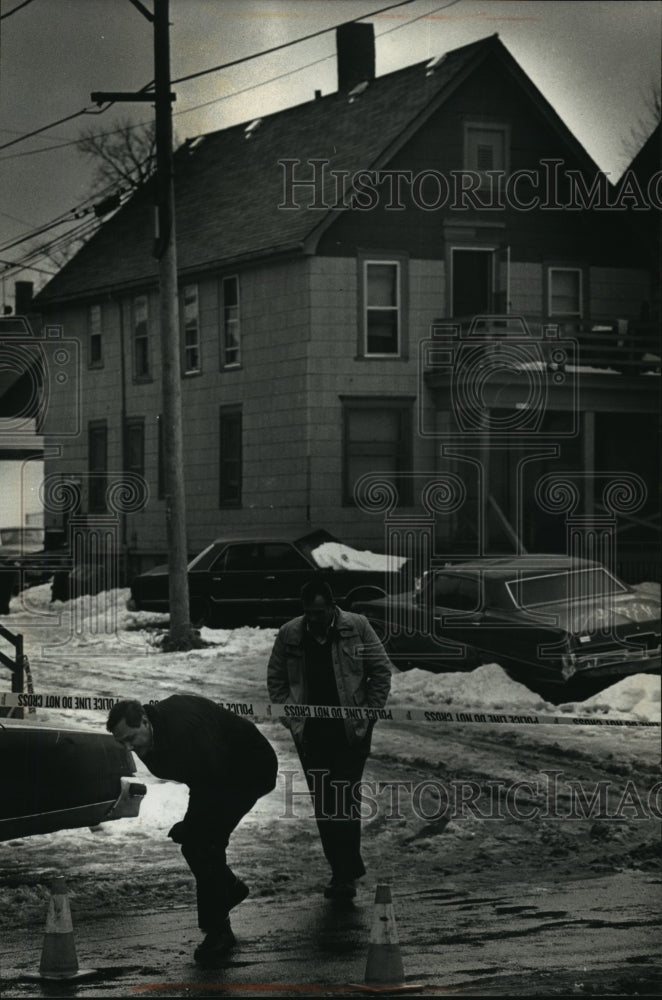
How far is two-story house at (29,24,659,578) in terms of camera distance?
9.07 metres

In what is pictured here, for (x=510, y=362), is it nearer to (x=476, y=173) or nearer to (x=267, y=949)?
(x=476, y=173)

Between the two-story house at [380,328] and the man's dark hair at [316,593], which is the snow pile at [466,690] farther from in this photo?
the man's dark hair at [316,593]

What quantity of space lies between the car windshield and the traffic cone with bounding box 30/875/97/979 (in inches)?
195

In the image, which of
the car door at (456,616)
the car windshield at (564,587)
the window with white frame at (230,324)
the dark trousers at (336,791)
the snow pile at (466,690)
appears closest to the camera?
the dark trousers at (336,791)

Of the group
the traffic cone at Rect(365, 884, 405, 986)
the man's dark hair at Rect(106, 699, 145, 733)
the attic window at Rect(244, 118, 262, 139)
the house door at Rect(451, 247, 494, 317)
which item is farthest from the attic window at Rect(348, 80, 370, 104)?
the traffic cone at Rect(365, 884, 405, 986)

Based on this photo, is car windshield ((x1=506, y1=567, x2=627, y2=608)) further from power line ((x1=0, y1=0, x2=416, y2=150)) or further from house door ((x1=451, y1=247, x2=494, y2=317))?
power line ((x1=0, y1=0, x2=416, y2=150))

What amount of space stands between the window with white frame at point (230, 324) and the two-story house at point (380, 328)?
1 centimetres

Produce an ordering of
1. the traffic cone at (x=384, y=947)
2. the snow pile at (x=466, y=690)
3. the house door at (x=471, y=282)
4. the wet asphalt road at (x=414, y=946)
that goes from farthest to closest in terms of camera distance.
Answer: the snow pile at (x=466, y=690) < the house door at (x=471, y=282) < the wet asphalt road at (x=414, y=946) < the traffic cone at (x=384, y=947)

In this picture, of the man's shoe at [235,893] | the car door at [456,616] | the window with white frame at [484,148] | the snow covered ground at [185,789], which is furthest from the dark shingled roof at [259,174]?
the man's shoe at [235,893]

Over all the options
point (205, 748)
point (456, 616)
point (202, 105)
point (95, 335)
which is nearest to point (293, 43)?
point (202, 105)

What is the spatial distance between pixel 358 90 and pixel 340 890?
4696 mm

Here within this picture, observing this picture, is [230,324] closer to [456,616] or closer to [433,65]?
[433,65]

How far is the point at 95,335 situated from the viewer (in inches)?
355

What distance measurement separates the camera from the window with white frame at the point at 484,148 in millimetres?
10039
